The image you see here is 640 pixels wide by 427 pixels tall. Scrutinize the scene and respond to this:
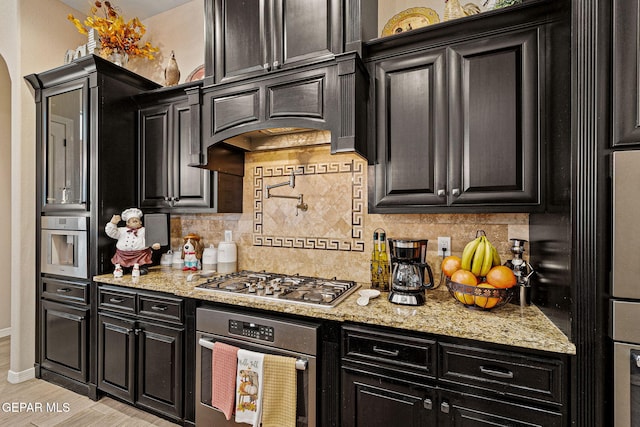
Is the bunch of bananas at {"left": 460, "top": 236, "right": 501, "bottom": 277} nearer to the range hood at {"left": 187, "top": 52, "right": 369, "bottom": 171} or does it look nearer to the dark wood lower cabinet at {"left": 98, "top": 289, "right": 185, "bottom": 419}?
the range hood at {"left": 187, "top": 52, "right": 369, "bottom": 171}

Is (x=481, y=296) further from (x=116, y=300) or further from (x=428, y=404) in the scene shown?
(x=116, y=300)

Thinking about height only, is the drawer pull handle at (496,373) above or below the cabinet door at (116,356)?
above

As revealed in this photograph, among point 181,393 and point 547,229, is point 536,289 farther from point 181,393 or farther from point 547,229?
point 181,393

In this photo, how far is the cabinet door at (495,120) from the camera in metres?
1.46

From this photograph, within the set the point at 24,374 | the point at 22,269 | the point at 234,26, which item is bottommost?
the point at 24,374

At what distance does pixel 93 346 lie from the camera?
7.56 ft

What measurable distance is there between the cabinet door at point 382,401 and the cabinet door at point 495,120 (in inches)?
36.8

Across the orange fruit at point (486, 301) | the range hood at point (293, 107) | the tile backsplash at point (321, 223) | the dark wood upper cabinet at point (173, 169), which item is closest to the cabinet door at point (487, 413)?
the orange fruit at point (486, 301)

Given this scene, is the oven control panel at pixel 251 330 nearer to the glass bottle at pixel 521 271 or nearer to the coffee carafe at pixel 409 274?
the coffee carafe at pixel 409 274

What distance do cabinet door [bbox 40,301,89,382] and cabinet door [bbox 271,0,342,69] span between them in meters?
2.36

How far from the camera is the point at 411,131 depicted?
1.70 meters

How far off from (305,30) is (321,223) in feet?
4.08

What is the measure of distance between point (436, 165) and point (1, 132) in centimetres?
446

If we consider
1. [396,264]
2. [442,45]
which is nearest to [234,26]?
[442,45]
